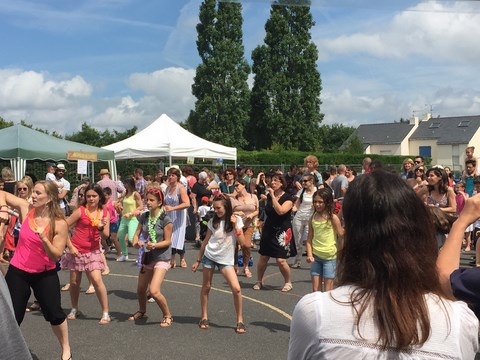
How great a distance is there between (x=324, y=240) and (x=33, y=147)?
44.2 feet

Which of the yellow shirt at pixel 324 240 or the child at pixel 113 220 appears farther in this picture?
the child at pixel 113 220

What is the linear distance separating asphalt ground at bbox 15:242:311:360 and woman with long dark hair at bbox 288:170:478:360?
4.10 meters

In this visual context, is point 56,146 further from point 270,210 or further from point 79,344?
point 79,344

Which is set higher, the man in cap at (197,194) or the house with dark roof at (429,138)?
the house with dark roof at (429,138)

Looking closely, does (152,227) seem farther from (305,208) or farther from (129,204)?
(129,204)

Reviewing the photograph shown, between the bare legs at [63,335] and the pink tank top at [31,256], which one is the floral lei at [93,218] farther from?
the bare legs at [63,335]

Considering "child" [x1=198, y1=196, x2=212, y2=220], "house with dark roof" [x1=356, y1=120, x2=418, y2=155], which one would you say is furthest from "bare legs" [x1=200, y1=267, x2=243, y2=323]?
"house with dark roof" [x1=356, y1=120, x2=418, y2=155]

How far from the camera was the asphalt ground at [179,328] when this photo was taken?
563cm

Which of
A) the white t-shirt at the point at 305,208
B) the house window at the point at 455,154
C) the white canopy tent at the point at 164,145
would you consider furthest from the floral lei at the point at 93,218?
the house window at the point at 455,154

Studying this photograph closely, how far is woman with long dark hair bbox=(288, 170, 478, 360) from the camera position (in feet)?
4.99

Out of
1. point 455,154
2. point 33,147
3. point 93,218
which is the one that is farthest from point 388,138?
point 93,218

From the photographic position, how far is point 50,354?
5.55 m

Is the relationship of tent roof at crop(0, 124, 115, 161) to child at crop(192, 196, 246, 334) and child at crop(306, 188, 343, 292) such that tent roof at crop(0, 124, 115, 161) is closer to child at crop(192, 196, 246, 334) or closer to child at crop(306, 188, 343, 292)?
child at crop(192, 196, 246, 334)

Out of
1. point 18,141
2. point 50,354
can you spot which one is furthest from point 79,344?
point 18,141
